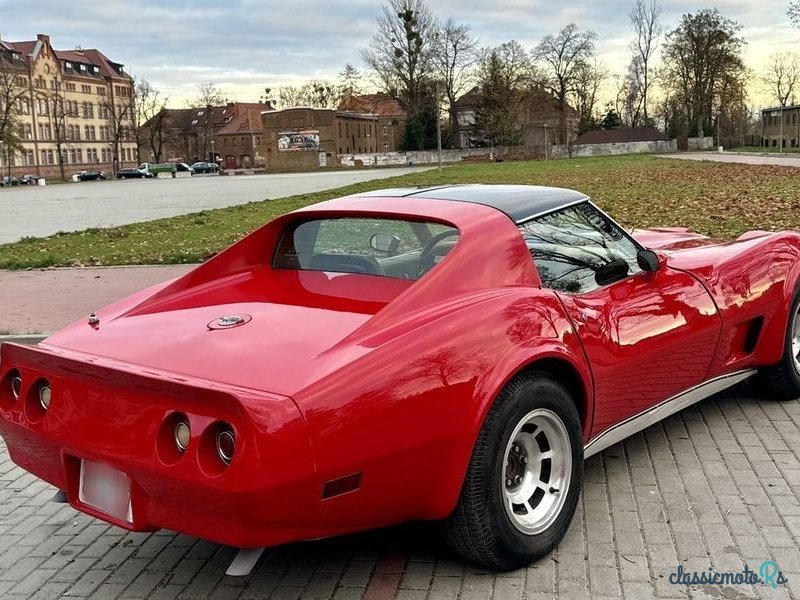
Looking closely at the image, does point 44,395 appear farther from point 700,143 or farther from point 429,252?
point 700,143

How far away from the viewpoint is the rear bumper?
2359mm

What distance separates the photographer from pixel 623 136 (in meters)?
86.8

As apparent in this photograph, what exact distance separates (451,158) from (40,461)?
8575cm

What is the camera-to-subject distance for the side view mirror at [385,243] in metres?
3.51

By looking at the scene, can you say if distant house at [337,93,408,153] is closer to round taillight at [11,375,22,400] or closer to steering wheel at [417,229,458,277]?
steering wheel at [417,229,458,277]

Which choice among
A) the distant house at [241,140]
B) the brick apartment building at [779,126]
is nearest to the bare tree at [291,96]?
the distant house at [241,140]

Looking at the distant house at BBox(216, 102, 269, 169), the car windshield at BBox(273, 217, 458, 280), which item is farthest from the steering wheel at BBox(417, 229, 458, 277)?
the distant house at BBox(216, 102, 269, 169)

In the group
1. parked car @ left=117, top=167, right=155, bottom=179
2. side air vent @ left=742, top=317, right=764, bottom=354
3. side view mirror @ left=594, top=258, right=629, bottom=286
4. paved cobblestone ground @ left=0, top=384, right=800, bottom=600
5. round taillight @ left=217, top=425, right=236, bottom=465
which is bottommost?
paved cobblestone ground @ left=0, top=384, right=800, bottom=600

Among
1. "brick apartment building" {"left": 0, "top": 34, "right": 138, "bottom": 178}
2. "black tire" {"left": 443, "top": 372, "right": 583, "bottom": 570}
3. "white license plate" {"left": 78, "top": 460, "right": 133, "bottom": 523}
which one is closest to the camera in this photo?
"white license plate" {"left": 78, "top": 460, "right": 133, "bottom": 523}

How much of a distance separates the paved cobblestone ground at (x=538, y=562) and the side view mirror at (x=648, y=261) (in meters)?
1.02

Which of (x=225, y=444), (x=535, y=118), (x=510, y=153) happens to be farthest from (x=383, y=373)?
(x=535, y=118)

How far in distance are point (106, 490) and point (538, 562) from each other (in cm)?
165

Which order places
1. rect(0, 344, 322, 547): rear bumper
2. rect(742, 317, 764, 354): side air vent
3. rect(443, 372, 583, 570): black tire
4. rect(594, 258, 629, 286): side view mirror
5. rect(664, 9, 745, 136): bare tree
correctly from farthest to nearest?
rect(664, 9, 745, 136): bare tree < rect(742, 317, 764, 354): side air vent < rect(594, 258, 629, 286): side view mirror < rect(443, 372, 583, 570): black tire < rect(0, 344, 322, 547): rear bumper

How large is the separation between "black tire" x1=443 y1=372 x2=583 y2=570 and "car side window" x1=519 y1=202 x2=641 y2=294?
577mm
